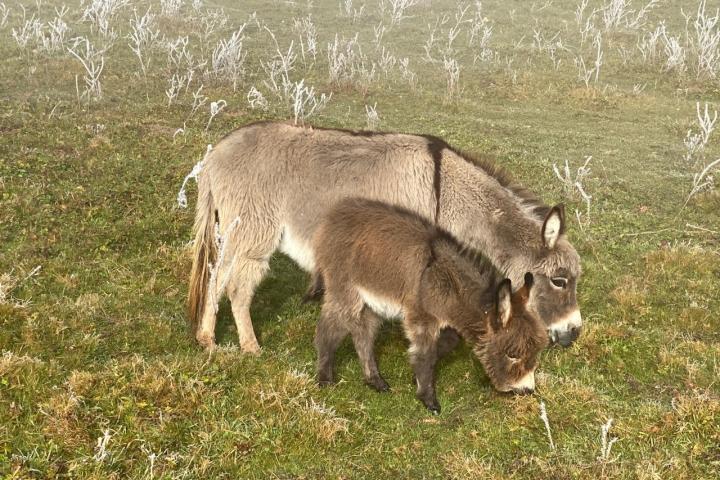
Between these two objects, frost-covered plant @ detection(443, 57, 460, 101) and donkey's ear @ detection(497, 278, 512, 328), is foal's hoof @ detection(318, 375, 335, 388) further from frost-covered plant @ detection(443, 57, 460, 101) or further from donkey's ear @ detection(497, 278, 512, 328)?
frost-covered plant @ detection(443, 57, 460, 101)

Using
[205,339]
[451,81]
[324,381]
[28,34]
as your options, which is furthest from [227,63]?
[324,381]

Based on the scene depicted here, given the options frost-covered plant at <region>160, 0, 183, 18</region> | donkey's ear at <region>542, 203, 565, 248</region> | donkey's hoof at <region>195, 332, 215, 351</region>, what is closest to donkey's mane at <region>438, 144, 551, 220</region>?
donkey's ear at <region>542, 203, 565, 248</region>

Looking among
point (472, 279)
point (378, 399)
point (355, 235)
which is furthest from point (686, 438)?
point (355, 235)

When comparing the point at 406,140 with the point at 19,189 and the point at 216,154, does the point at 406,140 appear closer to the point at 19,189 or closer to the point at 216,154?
the point at 216,154

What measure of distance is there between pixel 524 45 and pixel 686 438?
66.1 ft

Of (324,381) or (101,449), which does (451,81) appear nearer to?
(324,381)

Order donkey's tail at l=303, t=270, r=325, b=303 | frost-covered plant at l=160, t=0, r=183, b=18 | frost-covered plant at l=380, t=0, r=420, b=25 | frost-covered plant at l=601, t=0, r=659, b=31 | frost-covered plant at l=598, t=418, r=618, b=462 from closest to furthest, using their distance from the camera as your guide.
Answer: frost-covered plant at l=598, t=418, r=618, b=462, donkey's tail at l=303, t=270, r=325, b=303, frost-covered plant at l=160, t=0, r=183, b=18, frost-covered plant at l=601, t=0, r=659, b=31, frost-covered plant at l=380, t=0, r=420, b=25

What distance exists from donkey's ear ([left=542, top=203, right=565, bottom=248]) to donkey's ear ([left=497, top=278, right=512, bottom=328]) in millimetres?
1153

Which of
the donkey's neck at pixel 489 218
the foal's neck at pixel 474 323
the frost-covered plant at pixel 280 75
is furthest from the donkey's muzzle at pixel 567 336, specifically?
the frost-covered plant at pixel 280 75

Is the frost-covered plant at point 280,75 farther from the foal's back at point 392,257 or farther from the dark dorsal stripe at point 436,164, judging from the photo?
the foal's back at point 392,257

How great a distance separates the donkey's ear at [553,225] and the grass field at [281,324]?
46.5 inches

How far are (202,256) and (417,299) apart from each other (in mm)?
2431

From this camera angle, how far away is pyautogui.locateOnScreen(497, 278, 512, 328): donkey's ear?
4914 millimetres

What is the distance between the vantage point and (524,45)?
22.7 metres
